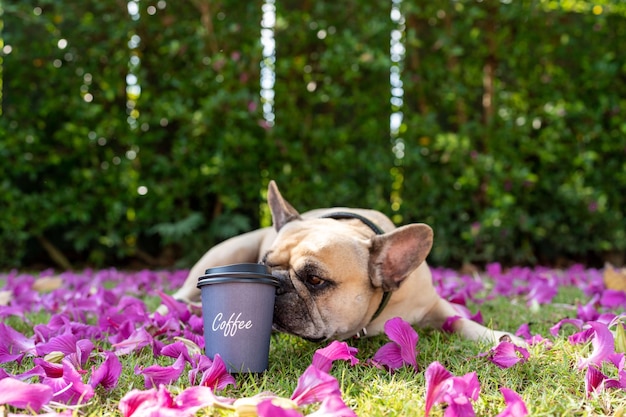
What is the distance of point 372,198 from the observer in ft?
18.3

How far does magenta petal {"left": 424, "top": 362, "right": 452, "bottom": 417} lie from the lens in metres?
1.44

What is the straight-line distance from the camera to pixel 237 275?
1.75 meters

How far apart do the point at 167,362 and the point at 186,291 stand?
129cm

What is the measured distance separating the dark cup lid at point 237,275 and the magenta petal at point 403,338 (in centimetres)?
43

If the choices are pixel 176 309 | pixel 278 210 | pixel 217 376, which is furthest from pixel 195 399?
pixel 278 210

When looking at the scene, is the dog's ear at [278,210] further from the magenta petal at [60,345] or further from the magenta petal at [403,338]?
the magenta petal at [60,345]

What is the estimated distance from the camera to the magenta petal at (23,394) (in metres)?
1.34

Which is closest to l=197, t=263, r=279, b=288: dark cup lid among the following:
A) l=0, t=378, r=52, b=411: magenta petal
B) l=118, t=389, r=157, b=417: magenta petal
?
l=118, t=389, r=157, b=417: magenta petal

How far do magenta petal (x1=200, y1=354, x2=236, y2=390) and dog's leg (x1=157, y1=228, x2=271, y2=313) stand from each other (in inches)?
60.6

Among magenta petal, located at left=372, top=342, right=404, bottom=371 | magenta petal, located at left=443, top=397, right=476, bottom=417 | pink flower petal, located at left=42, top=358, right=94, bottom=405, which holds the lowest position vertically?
magenta petal, located at left=372, top=342, right=404, bottom=371

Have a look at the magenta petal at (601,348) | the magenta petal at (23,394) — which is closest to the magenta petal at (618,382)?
the magenta petal at (601,348)

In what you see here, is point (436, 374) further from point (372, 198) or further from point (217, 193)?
point (217, 193)

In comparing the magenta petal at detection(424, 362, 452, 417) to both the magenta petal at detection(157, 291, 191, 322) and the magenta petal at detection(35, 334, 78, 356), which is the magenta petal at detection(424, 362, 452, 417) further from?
the magenta petal at detection(157, 291, 191, 322)

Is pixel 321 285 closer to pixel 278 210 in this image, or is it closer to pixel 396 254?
pixel 396 254
